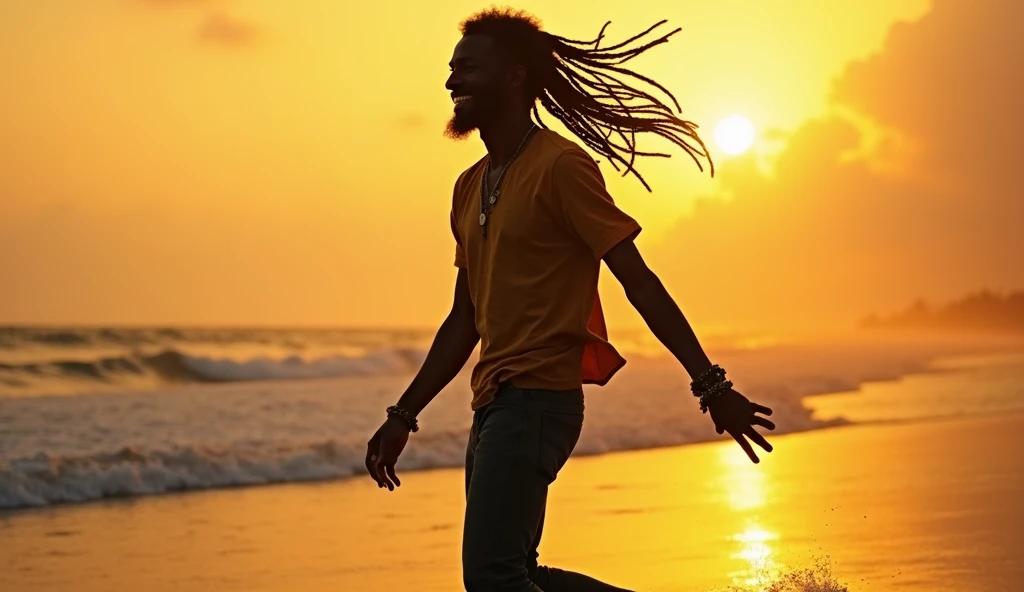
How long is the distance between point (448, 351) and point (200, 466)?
789 cm

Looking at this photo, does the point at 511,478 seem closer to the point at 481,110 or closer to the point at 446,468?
the point at 481,110

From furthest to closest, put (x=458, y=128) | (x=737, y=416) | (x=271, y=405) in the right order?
(x=271, y=405) < (x=458, y=128) < (x=737, y=416)

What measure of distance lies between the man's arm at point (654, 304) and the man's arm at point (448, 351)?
74 centimetres

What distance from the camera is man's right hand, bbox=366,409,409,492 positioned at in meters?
4.31

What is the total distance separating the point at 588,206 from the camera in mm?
3740

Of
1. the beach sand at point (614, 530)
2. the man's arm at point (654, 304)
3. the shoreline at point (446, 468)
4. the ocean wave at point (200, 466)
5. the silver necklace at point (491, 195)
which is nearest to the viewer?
the man's arm at point (654, 304)

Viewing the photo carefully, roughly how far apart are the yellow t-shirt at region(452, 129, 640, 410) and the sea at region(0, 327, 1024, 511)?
24.9 ft

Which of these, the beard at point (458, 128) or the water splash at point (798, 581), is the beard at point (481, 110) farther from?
the water splash at point (798, 581)

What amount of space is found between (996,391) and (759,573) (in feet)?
45.0

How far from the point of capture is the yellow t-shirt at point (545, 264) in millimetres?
3752

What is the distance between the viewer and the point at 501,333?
3.88 meters

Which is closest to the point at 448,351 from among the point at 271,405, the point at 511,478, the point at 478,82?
the point at 511,478

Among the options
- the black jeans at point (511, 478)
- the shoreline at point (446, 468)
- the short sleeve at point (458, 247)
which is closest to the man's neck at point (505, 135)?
the short sleeve at point (458, 247)

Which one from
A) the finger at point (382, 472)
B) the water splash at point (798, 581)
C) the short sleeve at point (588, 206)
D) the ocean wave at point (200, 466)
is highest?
the short sleeve at point (588, 206)
